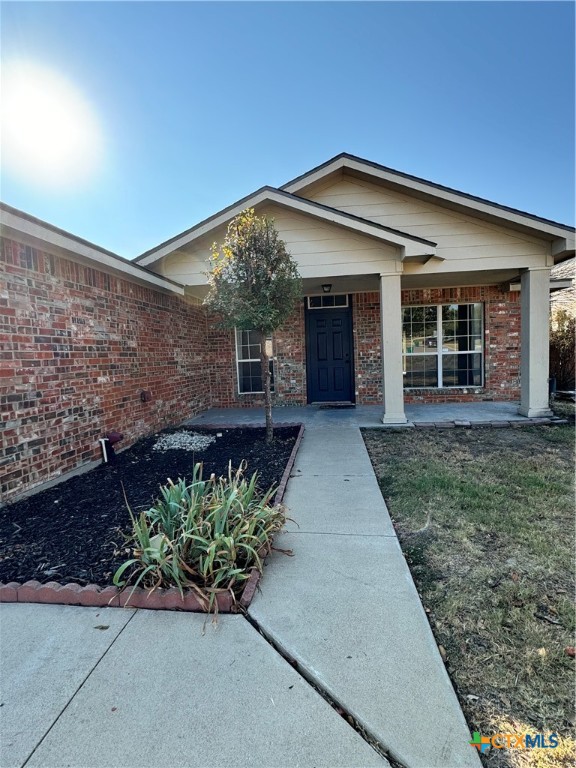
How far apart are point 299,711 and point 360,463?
3.58m

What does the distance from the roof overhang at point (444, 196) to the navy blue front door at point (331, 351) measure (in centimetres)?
304

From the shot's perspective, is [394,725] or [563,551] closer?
[394,725]

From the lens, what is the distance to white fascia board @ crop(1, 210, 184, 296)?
376cm

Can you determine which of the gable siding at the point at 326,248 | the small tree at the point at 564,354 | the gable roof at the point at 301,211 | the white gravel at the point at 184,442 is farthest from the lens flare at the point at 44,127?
the small tree at the point at 564,354

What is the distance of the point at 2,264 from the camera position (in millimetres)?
3824

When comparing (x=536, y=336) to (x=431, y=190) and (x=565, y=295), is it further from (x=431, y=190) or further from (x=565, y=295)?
(x=565, y=295)

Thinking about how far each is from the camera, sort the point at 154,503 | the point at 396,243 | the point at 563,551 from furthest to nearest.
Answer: the point at 396,243 → the point at 154,503 → the point at 563,551

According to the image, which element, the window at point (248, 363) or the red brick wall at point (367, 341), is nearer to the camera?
the red brick wall at point (367, 341)

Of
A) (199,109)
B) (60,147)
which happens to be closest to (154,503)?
(60,147)

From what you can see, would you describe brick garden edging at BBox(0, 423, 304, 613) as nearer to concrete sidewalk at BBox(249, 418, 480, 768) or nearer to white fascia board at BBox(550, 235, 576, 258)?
concrete sidewalk at BBox(249, 418, 480, 768)

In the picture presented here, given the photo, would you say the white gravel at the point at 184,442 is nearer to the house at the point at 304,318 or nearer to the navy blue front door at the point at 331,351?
the house at the point at 304,318

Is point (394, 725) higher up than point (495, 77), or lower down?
lower down

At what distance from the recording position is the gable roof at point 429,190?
6.72m

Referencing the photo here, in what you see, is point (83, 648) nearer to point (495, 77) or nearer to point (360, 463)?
point (360, 463)
